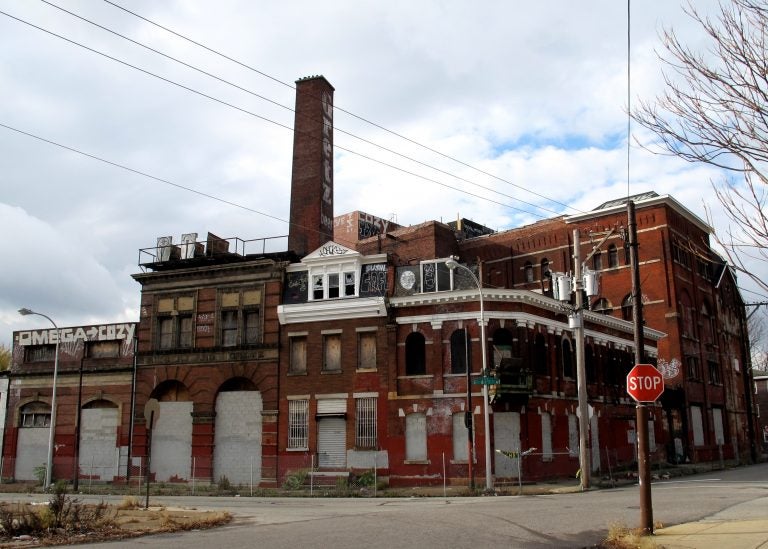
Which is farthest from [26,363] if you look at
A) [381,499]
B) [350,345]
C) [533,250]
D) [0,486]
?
[533,250]

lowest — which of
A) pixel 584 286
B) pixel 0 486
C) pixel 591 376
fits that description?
pixel 0 486

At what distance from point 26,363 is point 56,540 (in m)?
32.6

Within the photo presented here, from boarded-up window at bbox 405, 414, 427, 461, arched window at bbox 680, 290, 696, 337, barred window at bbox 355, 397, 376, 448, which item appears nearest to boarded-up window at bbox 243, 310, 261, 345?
barred window at bbox 355, 397, 376, 448

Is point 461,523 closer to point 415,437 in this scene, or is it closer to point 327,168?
point 415,437

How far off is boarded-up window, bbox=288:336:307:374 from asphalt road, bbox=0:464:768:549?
14.1 m

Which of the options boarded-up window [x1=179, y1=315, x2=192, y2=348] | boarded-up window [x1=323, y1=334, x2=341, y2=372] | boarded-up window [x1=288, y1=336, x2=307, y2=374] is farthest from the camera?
boarded-up window [x1=179, y1=315, x2=192, y2=348]

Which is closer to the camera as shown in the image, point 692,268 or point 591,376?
point 591,376

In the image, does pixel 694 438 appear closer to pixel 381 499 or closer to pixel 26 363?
pixel 381 499

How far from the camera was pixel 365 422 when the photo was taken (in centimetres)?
3462

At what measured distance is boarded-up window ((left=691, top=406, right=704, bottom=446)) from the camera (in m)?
50.0

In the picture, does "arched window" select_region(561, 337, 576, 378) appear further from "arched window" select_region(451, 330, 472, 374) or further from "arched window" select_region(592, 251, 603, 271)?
"arched window" select_region(592, 251, 603, 271)

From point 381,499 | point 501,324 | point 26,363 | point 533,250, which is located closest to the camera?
point 381,499

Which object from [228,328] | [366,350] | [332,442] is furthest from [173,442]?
[366,350]

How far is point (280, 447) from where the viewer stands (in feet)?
117
